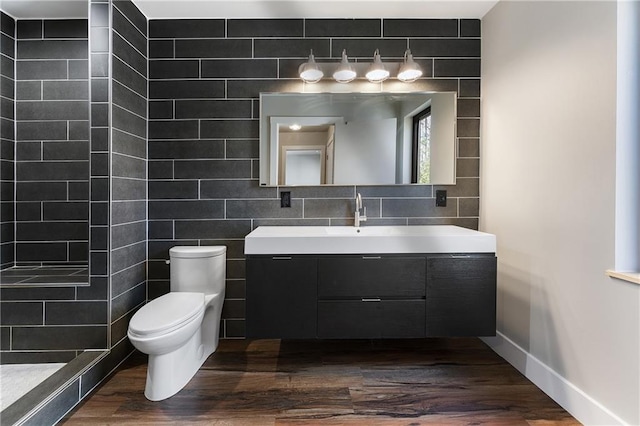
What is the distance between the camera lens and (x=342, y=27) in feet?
8.07

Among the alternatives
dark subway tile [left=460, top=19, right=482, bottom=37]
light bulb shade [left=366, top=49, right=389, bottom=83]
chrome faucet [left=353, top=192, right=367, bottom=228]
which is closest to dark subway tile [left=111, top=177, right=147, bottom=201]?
chrome faucet [left=353, top=192, right=367, bottom=228]

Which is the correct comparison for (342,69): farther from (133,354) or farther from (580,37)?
(133,354)

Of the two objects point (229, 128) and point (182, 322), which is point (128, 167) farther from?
point (182, 322)

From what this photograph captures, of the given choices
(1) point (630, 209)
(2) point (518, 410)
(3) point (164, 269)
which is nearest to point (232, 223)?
(3) point (164, 269)

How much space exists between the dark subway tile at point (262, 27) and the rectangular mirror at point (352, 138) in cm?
44

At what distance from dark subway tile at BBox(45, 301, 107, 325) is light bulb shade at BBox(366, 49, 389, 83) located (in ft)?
7.29

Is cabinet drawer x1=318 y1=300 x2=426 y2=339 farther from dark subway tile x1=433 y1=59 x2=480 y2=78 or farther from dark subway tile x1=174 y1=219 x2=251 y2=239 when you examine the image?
dark subway tile x1=433 y1=59 x2=480 y2=78

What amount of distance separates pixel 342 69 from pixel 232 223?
4.32 feet

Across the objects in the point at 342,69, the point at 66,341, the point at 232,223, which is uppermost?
the point at 342,69

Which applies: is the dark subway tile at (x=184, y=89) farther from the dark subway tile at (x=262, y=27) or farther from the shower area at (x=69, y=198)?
the dark subway tile at (x=262, y=27)

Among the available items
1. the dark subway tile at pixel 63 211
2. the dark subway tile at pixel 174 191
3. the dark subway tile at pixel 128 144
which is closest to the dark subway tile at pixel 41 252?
the dark subway tile at pixel 63 211

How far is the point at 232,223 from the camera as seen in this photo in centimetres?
249

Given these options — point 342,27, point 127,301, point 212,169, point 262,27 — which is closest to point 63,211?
point 127,301

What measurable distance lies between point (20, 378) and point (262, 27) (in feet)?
8.56
